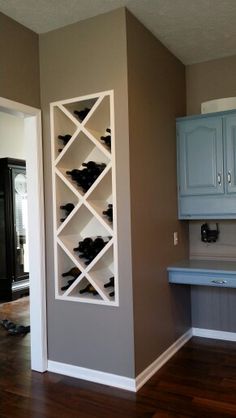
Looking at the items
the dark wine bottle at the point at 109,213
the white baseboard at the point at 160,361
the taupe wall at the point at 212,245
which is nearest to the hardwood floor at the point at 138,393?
the white baseboard at the point at 160,361

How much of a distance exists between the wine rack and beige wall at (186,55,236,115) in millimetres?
1245

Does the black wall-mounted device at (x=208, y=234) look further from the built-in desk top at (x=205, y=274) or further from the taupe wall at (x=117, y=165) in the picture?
the taupe wall at (x=117, y=165)

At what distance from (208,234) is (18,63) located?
233 centimetres

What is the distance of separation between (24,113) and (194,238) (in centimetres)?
209

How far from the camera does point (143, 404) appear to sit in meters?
2.50

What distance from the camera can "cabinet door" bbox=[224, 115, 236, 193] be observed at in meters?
3.28

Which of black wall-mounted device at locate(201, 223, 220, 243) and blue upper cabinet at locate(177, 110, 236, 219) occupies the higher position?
blue upper cabinet at locate(177, 110, 236, 219)

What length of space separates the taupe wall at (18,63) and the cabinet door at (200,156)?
142cm

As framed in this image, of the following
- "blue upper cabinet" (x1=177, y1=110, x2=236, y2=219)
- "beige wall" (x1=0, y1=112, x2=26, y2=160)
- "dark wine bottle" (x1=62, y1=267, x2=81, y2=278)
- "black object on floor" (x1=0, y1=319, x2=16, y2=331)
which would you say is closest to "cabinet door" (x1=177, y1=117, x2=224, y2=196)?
"blue upper cabinet" (x1=177, y1=110, x2=236, y2=219)

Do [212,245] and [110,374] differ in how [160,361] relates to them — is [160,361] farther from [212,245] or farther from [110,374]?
[212,245]

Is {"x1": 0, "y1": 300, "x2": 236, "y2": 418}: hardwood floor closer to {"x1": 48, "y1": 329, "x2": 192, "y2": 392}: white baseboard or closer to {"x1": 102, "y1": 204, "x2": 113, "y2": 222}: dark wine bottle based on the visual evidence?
{"x1": 48, "y1": 329, "x2": 192, "y2": 392}: white baseboard

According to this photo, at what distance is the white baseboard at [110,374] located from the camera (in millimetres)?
2711

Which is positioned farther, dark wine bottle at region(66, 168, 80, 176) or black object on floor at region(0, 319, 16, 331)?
black object on floor at region(0, 319, 16, 331)

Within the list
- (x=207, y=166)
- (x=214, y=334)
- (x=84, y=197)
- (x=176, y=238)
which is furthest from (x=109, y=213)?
(x=214, y=334)
